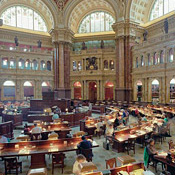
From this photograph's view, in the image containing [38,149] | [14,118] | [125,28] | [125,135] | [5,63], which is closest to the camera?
[38,149]

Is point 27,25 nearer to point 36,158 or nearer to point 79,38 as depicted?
point 79,38

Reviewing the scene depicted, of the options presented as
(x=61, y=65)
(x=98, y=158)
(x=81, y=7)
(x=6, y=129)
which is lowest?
(x=98, y=158)

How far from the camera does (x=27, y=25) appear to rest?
3347cm

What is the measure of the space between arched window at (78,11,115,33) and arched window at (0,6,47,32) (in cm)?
785

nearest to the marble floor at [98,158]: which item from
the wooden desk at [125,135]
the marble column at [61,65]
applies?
the wooden desk at [125,135]

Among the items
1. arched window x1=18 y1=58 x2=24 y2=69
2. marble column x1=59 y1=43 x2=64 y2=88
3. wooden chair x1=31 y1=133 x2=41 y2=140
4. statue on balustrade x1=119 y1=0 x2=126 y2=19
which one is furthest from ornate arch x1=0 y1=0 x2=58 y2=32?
wooden chair x1=31 y1=133 x2=41 y2=140

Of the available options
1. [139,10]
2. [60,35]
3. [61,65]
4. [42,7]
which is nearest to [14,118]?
[61,65]

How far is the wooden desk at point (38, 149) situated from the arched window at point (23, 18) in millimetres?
29749

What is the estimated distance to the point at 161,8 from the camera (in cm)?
2798

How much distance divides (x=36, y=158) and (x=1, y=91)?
23847 mm

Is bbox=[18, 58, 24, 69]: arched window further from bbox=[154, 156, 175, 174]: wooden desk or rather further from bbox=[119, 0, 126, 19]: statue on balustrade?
bbox=[154, 156, 175, 174]: wooden desk

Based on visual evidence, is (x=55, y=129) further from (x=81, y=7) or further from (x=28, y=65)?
(x=81, y=7)

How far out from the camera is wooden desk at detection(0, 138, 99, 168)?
292 inches

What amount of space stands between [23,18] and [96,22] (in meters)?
13.8
